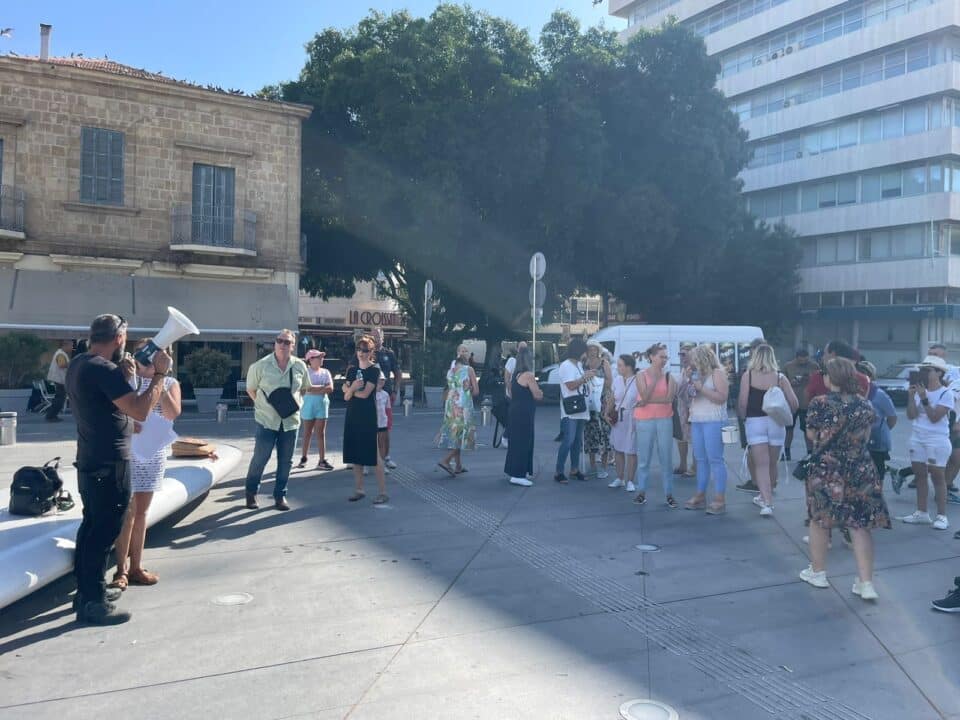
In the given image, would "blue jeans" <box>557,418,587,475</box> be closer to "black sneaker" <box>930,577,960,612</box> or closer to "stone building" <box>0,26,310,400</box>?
"black sneaker" <box>930,577,960,612</box>

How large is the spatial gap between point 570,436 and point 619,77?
19.2 meters

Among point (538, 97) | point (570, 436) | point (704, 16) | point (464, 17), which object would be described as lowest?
point (570, 436)

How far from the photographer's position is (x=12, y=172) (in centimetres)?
1986

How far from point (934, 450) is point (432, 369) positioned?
1524cm

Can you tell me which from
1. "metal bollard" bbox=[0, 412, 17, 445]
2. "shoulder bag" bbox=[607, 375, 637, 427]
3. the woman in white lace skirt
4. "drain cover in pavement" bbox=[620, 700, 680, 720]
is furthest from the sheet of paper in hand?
"metal bollard" bbox=[0, 412, 17, 445]

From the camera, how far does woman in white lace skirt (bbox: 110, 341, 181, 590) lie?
5.39m

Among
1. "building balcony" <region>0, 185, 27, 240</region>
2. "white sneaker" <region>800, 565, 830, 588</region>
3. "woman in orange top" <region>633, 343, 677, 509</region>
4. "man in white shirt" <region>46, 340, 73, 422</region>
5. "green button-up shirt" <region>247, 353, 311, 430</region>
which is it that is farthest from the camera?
"building balcony" <region>0, 185, 27, 240</region>

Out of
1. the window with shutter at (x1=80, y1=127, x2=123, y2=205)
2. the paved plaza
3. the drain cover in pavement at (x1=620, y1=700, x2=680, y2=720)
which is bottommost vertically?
the drain cover in pavement at (x1=620, y1=700, x2=680, y2=720)

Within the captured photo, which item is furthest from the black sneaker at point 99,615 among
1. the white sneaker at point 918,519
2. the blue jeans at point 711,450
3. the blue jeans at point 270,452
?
the white sneaker at point 918,519

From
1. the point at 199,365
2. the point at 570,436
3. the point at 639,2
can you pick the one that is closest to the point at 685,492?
the point at 570,436

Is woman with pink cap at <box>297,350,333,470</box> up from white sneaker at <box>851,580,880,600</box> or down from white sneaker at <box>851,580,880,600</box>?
up

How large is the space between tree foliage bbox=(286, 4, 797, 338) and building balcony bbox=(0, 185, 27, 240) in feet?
27.4

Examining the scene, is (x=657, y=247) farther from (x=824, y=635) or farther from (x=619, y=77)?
(x=824, y=635)

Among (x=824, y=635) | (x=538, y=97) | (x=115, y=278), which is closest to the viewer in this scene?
(x=824, y=635)
